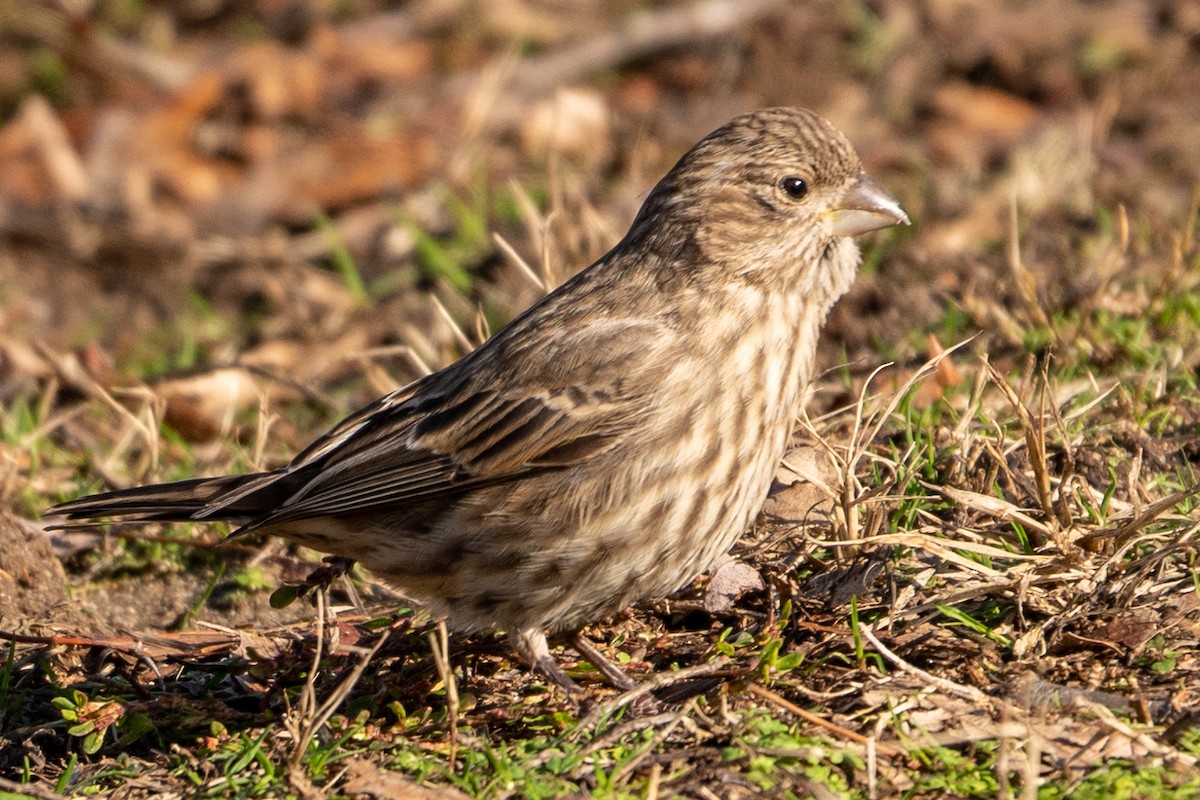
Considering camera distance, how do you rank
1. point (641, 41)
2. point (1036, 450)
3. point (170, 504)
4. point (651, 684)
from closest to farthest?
point (651, 684) < point (1036, 450) < point (170, 504) < point (641, 41)

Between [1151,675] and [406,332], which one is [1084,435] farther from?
[406,332]

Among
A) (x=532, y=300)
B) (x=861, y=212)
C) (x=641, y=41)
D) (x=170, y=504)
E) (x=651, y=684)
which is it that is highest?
(x=861, y=212)

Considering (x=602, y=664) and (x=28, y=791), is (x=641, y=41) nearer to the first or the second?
(x=602, y=664)

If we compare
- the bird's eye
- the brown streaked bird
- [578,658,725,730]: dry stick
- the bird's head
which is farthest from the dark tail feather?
the bird's eye

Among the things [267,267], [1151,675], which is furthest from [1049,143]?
[1151,675]

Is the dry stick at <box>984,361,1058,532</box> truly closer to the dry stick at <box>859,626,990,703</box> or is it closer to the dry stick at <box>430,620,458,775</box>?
the dry stick at <box>859,626,990,703</box>

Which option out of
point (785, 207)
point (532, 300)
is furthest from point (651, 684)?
point (532, 300)

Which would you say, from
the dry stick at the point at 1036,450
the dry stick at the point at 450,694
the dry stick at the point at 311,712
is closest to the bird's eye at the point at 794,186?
the dry stick at the point at 1036,450
